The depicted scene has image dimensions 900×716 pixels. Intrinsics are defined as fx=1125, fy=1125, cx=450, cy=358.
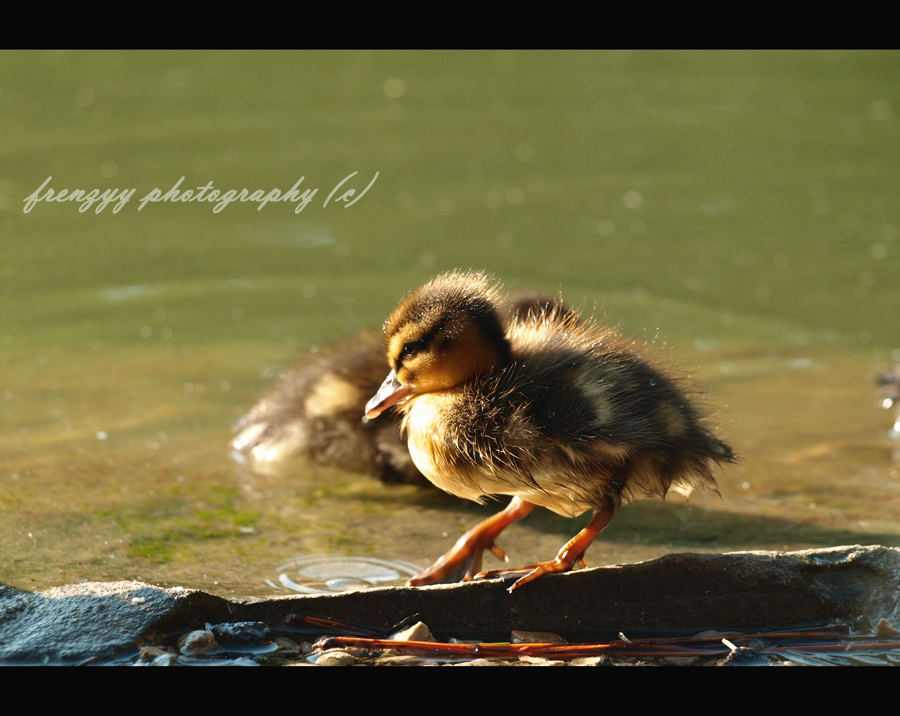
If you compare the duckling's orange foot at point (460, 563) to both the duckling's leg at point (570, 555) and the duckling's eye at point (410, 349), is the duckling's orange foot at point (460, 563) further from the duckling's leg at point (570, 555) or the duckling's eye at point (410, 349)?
the duckling's eye at point (410, 349)

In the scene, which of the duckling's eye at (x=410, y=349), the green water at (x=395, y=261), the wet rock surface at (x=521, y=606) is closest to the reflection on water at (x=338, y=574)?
the green water at (x=395, y=261)

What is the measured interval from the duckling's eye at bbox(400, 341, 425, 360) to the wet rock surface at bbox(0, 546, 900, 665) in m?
0.66

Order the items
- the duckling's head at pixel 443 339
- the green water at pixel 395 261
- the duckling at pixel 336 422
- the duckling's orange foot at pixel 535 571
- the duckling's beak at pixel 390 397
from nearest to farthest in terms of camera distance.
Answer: the duckling's orange foot at pixel 535 571
the duckling's head at pixel 443 339
the duckling's beak at pixel 390 397
the green water at pixel 395 261
the duckling at pixel 336 422

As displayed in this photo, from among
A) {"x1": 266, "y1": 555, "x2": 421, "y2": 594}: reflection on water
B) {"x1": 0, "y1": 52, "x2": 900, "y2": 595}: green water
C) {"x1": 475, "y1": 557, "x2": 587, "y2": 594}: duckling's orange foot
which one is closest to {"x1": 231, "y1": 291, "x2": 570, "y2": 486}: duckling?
{"x1": 0, "y1": 52, "x2": 900, "y2": 595}: green water

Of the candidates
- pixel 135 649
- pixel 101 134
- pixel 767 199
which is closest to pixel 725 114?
pixel 767 199

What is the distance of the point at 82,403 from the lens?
4855mm

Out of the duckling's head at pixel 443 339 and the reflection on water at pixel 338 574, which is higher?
the duckling's head at pixel 443 339

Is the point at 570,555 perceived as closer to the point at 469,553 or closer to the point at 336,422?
the point at 469,553

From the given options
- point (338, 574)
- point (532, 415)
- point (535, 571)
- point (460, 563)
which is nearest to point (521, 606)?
point (535, 571)

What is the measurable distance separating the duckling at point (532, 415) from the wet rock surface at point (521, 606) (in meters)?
0.13

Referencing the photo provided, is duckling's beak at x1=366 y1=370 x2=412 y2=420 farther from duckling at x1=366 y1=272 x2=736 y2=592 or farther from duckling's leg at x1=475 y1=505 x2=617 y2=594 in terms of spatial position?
duckling's leg at x1=475 y1=505 x2=617 y2=594

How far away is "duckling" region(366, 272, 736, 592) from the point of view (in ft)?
9.98

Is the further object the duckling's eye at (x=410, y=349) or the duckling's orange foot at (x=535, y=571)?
the duckling's eye at (x=410, y=349)

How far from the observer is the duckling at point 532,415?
3041mm
